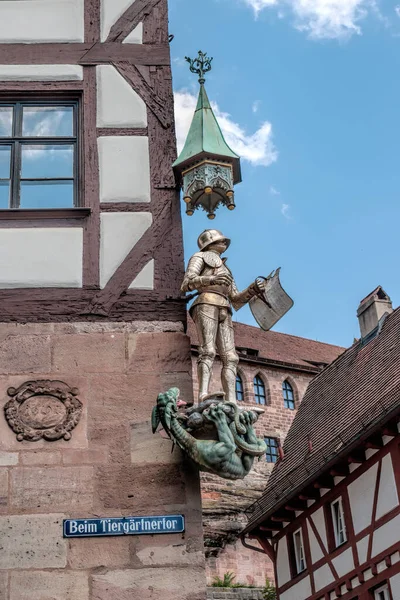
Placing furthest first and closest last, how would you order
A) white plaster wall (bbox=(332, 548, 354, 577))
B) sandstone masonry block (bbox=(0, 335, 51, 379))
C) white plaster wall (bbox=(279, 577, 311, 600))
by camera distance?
white plaster wall (bbox=(279, 577, 311, 600))
white plaster wall (bbox=(332, 548, 354, 577))
sandstone masonry block (bbox=(0, 335, 51, 379))

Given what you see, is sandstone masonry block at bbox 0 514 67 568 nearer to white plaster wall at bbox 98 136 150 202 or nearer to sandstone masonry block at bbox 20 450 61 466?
sandstone masonry block at bbox 20 450 61 466

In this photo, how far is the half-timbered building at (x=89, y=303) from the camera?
712cm

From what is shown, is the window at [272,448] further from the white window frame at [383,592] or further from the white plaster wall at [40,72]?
the white plaster wall at [40,72]

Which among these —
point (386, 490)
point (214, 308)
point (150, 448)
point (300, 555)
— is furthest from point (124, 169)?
point (300, 555)

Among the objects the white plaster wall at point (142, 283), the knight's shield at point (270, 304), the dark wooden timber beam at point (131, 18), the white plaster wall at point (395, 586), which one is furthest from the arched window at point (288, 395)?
the white plaster wall at point (142, 283)

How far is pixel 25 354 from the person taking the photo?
7750 millimetres

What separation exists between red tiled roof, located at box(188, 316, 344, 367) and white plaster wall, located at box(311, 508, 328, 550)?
23.5 metres

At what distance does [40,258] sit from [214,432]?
6.21 feet

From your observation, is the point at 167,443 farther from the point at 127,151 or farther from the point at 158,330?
the point at 127,151

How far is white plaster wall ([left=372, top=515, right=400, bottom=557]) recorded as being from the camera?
52.8ft

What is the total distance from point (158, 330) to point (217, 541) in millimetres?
26338

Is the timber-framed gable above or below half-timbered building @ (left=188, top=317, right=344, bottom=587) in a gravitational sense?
below

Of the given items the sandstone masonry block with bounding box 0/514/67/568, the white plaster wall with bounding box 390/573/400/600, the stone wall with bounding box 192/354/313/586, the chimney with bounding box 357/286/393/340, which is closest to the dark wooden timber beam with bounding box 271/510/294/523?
the white plaster wall with bounding box 390/573/400/600

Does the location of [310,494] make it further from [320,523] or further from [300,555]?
[300,555]
